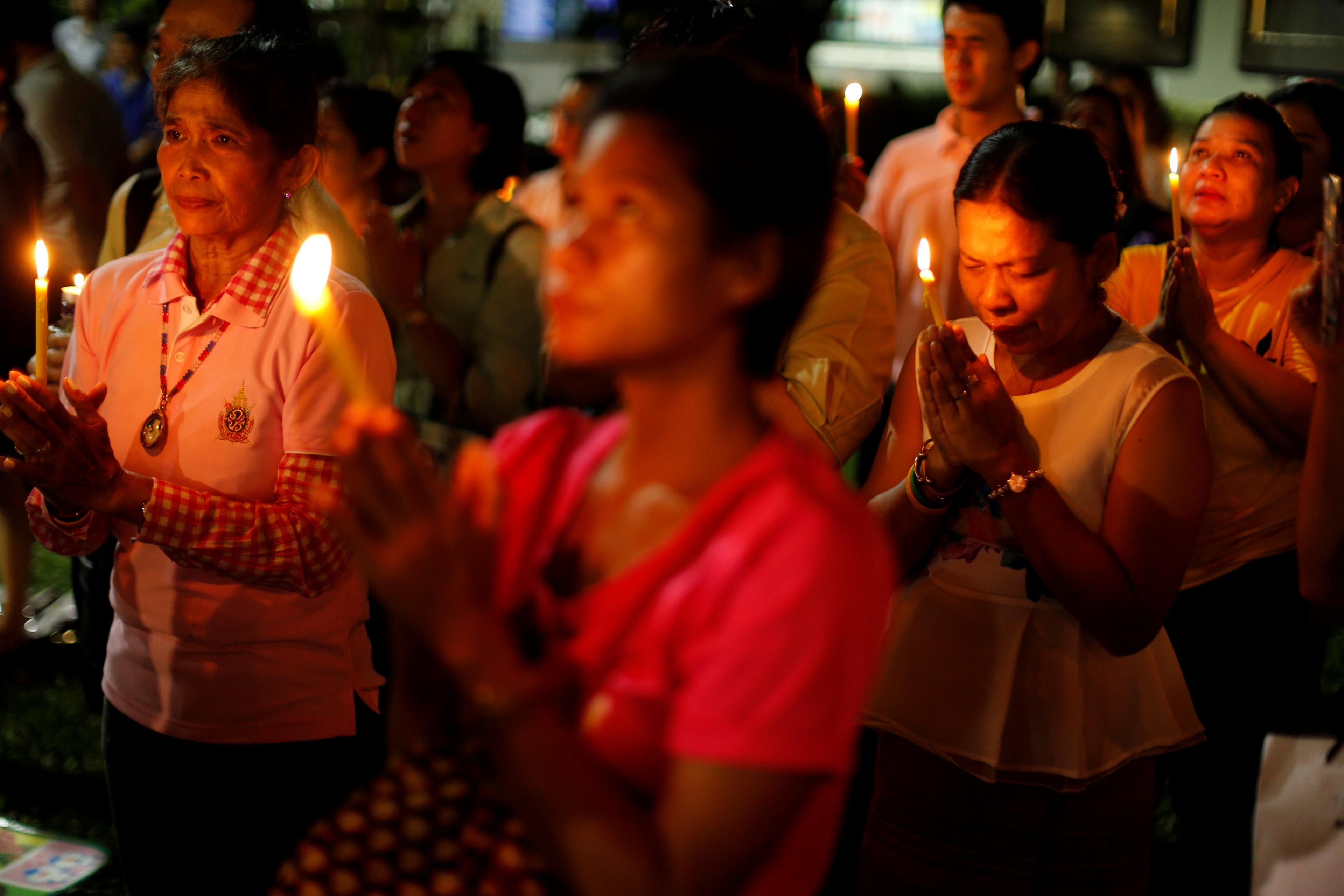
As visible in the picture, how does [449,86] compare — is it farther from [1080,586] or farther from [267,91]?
[1080,586]

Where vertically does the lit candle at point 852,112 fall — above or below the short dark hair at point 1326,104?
above

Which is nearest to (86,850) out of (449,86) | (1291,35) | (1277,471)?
(449,86)

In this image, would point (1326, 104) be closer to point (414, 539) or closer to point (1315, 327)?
point (1315, 327)

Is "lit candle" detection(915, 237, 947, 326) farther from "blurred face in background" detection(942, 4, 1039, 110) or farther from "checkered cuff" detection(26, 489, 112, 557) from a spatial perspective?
"blurred face in background" detection(942, 4, 1039, 110)

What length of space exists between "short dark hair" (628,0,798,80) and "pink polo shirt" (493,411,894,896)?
121cm

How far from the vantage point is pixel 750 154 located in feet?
3.37

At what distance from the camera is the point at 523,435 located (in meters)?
1.21

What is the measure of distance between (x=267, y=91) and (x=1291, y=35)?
930 cm

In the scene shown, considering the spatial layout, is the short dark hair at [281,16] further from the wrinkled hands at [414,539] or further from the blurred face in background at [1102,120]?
the blurred face in background at [1102,120]

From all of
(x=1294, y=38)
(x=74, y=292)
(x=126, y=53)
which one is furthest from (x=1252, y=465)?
(x=126, y=53)

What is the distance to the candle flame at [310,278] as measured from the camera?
106 centimetres

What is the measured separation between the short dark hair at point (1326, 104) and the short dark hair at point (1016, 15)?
2.84 feet

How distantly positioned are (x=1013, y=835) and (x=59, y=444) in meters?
1.61

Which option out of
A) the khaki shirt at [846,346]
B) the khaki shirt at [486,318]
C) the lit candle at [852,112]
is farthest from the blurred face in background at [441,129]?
the khaki shirt at [846,346]
